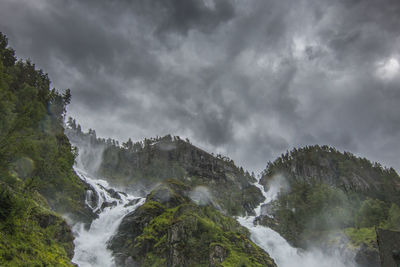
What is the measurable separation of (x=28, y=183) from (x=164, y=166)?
346 ft

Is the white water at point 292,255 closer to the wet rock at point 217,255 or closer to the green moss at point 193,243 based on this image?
the green moss at point 193,243

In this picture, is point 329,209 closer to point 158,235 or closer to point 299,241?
point 299,241

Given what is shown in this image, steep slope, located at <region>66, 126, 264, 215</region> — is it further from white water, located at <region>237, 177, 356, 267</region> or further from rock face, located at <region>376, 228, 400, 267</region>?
rock face, located at <region>376, 228, 400, 267</region>

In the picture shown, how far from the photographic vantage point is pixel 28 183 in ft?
66.9

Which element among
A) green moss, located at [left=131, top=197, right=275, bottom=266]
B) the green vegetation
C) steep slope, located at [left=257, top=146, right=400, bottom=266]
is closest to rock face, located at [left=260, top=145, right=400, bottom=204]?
steep slope, located at [left=257, top=146, right=400, bottom=266]

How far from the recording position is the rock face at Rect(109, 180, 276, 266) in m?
32.6

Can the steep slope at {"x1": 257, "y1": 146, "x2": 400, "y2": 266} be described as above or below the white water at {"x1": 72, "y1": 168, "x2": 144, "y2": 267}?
above

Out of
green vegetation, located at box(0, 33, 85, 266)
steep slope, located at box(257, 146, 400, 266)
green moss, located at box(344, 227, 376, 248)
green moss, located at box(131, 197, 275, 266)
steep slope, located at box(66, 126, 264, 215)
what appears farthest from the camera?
steep slope, located at box(66, 126, 264, 215)

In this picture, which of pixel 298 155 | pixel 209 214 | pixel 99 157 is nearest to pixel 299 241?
pixel 209 214

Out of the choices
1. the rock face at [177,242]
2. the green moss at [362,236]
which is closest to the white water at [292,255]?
the green moss at [362,236]

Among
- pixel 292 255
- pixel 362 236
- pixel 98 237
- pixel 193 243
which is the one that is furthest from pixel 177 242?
pixel 362 236

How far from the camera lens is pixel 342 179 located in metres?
117

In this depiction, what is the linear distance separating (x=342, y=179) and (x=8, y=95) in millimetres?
129328

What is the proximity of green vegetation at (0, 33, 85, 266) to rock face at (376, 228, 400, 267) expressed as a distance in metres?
14.0
